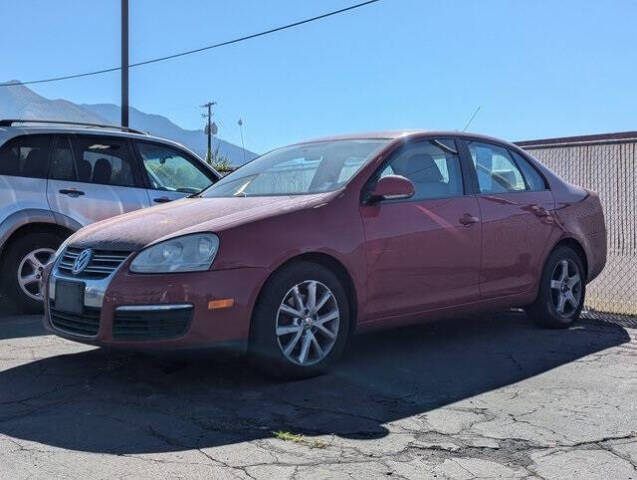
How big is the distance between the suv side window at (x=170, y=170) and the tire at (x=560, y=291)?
11.6 ft

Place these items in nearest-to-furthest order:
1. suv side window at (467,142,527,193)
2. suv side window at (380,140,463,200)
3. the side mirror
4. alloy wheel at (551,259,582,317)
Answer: the side mirror, suv side window at (380,140,463,200), suv side window at (467,142,527,193), alloy wheel at (551,259,582,317)

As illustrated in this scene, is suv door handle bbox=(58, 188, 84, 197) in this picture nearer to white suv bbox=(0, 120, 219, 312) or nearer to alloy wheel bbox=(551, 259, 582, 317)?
white suv bbox=(0, 120, 219, 312)

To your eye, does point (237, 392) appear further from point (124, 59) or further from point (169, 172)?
point (124, 59)

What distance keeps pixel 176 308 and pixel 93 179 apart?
3.57m

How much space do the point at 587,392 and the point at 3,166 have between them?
5.25 m

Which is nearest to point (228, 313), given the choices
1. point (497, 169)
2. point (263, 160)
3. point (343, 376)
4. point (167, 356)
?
point (167, 356)

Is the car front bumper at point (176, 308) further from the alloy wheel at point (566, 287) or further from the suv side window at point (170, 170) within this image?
the suv side window at point (170, 170)

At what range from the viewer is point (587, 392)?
467 cm

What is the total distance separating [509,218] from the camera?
5.97 metres

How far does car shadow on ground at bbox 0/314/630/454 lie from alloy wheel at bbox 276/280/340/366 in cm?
19

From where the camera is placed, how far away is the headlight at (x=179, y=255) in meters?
4.34

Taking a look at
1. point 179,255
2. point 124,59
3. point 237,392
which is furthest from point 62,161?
point 124,59

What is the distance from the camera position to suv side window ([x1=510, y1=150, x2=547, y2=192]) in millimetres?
6427

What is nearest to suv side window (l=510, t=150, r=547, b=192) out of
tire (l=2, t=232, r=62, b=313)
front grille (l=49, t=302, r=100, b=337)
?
front grille (l=49, t=302, r=100, b=337)
